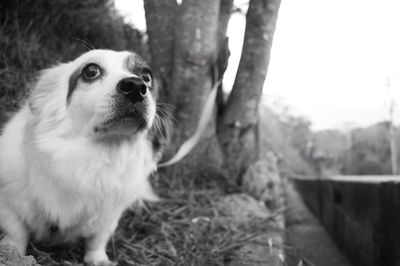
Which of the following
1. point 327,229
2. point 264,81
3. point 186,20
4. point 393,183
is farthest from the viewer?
point 327,229

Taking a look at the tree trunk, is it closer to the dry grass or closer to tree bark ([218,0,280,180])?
tree bark ([218,0,280,180])

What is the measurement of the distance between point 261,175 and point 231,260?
2.35m

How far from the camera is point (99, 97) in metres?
1.85

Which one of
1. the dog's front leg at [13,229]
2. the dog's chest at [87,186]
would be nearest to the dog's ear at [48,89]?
the dog's chest at [87,186]

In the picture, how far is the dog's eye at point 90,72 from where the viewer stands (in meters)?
1.99

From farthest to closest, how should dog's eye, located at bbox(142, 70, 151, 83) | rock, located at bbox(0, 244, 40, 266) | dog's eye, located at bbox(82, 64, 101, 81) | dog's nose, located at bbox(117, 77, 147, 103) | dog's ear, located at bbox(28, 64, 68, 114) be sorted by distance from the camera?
dog's eye, located at bbox(142, 70, 151, 83), dog's ear, located at bbox(28, 64, 68, 114), dog's eye, located at bbox(82, 64, 101, 81), dog's nose, located at bbox(117, 77, 147, 103), rock, located at bbox(0, 244, 40, 266)

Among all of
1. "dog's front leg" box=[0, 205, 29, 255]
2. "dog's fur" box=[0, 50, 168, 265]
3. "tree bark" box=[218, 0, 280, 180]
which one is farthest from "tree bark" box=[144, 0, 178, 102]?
"dog's front leg" box=[0, 205, 29, 255]

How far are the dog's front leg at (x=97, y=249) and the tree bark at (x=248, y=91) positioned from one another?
65.7 inches

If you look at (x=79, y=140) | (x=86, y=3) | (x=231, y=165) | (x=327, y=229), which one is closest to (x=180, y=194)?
(x=231, y=165)

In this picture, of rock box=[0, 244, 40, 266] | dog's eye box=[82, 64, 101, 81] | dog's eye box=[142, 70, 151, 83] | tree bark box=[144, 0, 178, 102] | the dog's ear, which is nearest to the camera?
rock box=[0, 244, 40, 266]

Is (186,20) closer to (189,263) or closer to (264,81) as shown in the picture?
(264,81)

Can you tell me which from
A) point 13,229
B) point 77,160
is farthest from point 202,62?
point 13,229

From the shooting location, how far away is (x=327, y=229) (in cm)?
380

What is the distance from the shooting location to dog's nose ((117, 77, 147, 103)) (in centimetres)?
181
